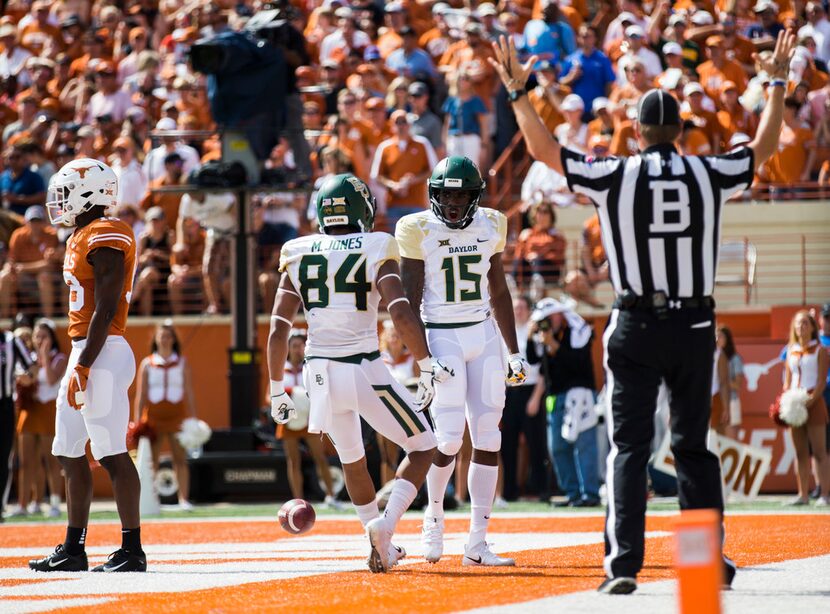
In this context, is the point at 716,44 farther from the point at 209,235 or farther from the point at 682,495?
the point at 682,495

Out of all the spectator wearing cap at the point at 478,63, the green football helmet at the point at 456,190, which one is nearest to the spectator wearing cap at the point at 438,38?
the spectator wearing cap at the point at 478,63

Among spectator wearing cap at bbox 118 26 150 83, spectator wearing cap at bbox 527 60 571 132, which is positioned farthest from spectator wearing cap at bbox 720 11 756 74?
spectator wearing cap at bbox 118 26 150 83

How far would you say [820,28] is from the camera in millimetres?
18078

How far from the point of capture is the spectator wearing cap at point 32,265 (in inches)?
701

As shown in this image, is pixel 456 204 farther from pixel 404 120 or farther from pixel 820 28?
pixel 820 28

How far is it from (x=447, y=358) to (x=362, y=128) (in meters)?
10.5

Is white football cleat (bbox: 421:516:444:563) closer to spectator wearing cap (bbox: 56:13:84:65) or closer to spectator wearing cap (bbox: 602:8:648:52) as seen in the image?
spectator wearing cap (bbox: 602:8:648:52)

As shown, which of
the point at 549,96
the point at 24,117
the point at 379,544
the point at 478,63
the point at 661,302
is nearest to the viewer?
the point at 661,302

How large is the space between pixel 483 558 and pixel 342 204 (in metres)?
1.94

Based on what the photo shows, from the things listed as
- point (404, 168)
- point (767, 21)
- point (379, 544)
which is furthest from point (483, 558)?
point (767, 21)

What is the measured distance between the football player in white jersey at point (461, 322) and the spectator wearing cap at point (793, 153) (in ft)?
31.3

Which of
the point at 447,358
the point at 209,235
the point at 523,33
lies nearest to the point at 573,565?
the point at 447,358

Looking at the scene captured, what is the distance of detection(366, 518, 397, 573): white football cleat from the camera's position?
23.5ft

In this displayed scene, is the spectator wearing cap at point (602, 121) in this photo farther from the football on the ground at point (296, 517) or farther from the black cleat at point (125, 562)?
the black cleat at point (125, 562)
